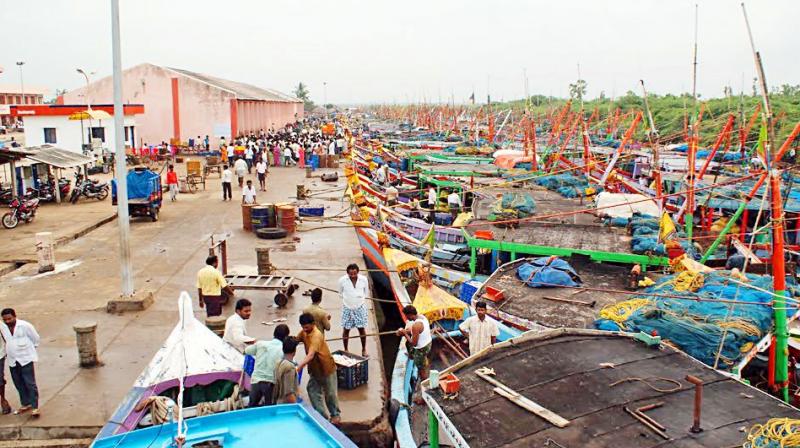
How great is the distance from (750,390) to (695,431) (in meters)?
1.23

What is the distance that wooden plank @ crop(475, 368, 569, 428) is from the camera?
19.1 feet

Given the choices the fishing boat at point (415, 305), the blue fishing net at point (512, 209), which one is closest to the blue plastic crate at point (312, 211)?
the fishing boat at point (415, 305)

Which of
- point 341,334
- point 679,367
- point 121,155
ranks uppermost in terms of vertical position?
point 121,155

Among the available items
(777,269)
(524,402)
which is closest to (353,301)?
(524,402)

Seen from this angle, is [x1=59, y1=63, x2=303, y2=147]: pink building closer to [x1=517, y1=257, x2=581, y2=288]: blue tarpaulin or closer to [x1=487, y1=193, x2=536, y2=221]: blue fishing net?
[x1=487, y1=193, x2=536, y2=221]: blue fishing net

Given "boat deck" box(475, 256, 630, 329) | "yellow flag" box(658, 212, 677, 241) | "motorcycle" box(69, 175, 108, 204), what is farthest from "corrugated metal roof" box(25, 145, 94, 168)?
"yellow flag" box(658, 212, 677, 241)

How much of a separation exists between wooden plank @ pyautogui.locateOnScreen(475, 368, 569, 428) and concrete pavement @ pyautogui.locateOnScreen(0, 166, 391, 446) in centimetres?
206

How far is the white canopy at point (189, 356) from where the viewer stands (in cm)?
742

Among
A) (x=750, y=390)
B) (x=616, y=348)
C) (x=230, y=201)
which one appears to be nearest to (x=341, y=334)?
(x=616, y=348)

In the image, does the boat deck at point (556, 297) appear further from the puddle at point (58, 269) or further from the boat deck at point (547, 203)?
Result: the puddle at point (58, 269)

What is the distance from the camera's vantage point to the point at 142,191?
19594 mm

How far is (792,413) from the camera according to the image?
5.84 metres

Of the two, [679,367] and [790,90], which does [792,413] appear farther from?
[790,90]

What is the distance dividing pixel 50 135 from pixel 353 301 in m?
27.8
